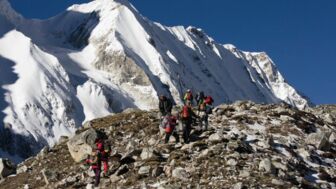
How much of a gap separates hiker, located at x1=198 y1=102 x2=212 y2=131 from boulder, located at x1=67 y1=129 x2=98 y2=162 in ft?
21.0

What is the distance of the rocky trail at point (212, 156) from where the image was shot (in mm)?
35344

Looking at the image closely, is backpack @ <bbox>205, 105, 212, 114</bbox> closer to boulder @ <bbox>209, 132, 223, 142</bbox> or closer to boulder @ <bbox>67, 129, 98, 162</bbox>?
boulder @ <bbox>209, 132, 223, 142</bbox>

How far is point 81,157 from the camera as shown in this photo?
43344 mm

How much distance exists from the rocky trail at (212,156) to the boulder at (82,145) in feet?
0.19

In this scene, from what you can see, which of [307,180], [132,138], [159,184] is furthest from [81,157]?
[307,180]

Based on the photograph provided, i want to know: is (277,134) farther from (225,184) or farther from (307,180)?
(225,184)

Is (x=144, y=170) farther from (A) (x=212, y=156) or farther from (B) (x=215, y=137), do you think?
(B) (x=215, y=137)

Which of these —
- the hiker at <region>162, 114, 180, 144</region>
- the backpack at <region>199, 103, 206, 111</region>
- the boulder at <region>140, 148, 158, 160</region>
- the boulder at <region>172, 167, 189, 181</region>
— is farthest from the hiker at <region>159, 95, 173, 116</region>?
the boulder at <region>172, 167, 189, 181</region>

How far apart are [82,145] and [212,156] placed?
9096mm

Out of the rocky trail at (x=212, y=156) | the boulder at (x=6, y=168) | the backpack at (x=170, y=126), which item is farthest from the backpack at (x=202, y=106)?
the boulder at (x=6, y=168)

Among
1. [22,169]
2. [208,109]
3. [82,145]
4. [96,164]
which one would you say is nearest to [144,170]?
[96,164]

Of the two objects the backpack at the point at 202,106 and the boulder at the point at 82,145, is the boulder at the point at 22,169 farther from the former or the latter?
the backpack at the point at 202,106

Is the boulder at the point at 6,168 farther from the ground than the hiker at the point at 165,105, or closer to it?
closer to it

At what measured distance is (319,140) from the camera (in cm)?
4403
